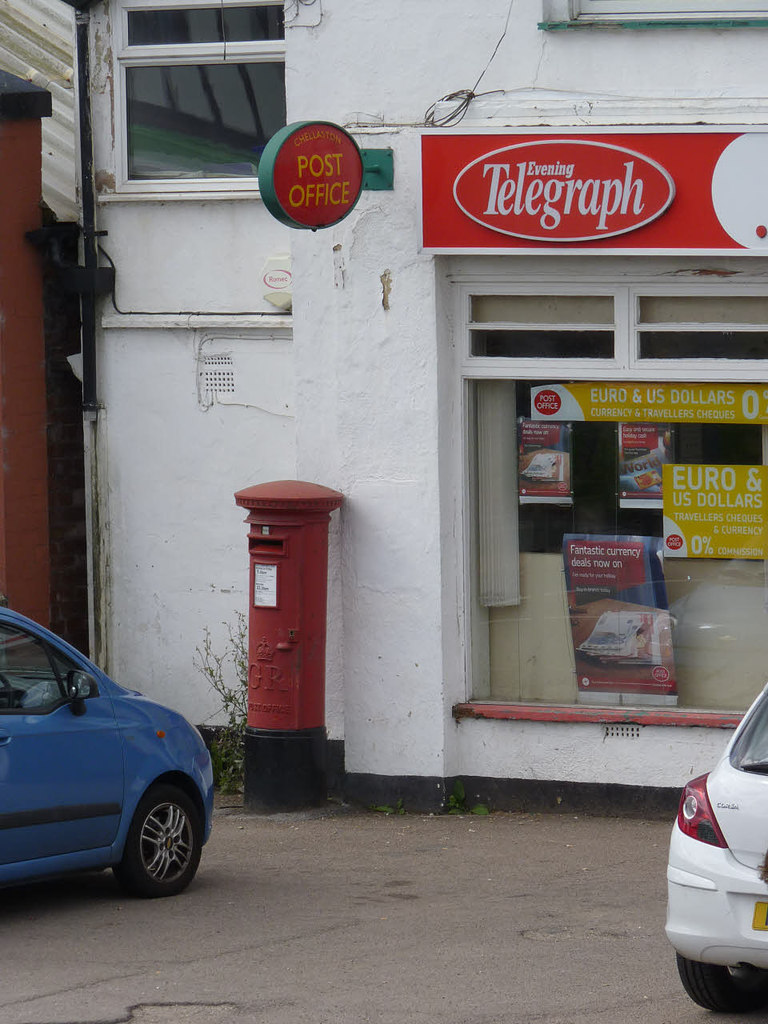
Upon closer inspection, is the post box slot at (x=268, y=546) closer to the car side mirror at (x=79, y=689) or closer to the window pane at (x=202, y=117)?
the car side mirror at (x=79, y=689)

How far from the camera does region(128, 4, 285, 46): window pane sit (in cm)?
1166

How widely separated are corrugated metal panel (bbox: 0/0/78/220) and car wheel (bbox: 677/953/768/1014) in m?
8.17

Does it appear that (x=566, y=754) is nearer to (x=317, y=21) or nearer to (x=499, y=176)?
(x=499, y=176)

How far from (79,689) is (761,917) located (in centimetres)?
354

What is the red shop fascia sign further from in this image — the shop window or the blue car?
the blue car

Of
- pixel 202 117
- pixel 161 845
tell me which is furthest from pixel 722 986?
pixel 202 117

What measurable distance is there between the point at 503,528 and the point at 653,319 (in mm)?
1634

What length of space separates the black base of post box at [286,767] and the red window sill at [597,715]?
3.08ft

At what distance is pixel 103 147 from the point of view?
11914 mm

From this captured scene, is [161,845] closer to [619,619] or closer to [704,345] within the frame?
[619,619]

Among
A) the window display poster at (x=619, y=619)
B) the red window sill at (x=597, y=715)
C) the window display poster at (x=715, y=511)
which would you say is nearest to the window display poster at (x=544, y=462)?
the window display poster at (x=619, y=619)

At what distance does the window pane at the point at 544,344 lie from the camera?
1002 cm

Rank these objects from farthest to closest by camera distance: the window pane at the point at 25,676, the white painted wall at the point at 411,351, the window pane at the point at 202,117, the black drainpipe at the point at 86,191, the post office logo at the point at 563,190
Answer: the black drainpipe at the point at 86,191, the window pane at the point at 202,117, the white painted wall at the point at 411,351, the post office logo at the point at 563,190, the window pane at the point at 25,676

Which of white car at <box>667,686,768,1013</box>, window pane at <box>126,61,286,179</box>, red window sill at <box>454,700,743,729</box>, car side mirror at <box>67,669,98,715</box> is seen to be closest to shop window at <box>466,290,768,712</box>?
red window sill at <box>454,700,743,729</box>
